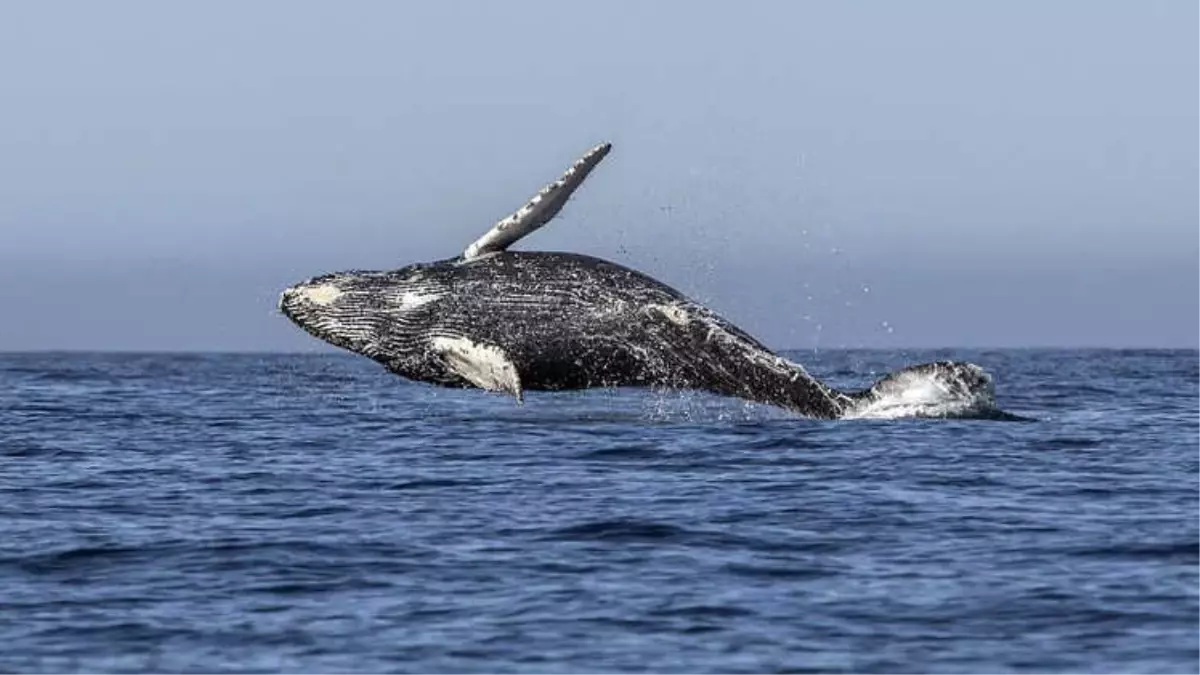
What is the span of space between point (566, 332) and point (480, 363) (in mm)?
1345

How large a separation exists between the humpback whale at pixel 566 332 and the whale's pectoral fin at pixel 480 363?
20mm

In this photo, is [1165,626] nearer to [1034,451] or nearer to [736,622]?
[736,622]

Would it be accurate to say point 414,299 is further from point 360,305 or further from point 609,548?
point 609,548

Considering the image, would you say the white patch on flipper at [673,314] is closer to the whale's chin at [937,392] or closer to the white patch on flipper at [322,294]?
the whale's chin at [937,392]

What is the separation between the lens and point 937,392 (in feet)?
89.9

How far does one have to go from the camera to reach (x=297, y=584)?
17.0 meters

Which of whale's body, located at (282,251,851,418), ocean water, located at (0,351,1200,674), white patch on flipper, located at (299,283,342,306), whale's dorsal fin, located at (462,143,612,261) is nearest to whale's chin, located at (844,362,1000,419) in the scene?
ocean water, located at (0,351,1200,674)

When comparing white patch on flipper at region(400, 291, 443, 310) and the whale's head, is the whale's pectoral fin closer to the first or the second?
white patch on flipper at region(400, 291, 443, 310)

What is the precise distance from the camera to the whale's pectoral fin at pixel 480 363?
2538 cm

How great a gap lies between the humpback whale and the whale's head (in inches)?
1.1

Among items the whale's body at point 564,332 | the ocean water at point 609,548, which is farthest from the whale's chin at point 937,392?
the whale's body at point 564,332

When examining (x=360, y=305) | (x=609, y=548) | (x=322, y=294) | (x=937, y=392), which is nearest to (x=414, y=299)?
(x=360, y=305)

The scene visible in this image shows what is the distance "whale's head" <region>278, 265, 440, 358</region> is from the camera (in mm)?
27359

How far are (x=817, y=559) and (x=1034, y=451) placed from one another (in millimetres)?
9483
